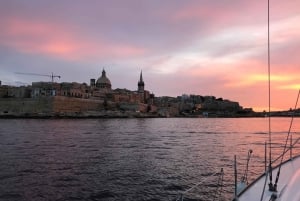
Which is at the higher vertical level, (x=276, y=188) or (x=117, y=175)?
(x=276, y=188)

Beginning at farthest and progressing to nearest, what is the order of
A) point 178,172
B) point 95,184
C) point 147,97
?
point 147,97 < point 178,172 < point 95,184

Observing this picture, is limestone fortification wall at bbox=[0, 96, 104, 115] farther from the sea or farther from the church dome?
the sea

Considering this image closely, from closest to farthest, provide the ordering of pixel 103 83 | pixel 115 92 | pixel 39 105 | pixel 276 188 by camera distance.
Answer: pixel 276 188 < pixel 39 105 < pixel 115 92 < pixel 103 83

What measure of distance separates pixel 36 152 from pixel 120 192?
12201 mm

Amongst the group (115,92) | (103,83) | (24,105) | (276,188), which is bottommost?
(276,188)

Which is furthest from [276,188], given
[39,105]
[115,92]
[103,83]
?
[103,83]

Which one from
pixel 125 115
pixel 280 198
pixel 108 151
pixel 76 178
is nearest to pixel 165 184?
pixel 76 178

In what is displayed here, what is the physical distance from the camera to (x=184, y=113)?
193 meters

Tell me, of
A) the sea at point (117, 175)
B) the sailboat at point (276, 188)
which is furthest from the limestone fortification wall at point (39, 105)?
the sailboat at point (276, 188)

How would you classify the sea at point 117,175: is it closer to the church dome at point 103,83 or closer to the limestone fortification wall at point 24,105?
the limestone fortification wall at point 24,105

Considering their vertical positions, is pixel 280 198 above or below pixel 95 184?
above

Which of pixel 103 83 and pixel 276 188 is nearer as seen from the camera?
pixel 276 188

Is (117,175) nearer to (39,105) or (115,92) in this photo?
(39,105)

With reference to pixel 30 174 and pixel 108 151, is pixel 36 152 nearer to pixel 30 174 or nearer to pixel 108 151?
pixel 108 151
